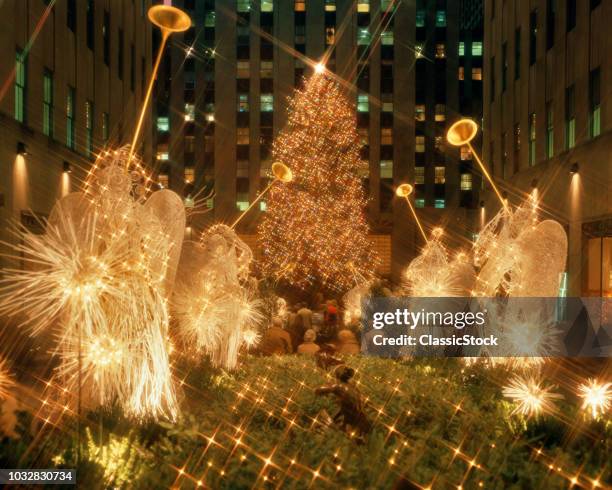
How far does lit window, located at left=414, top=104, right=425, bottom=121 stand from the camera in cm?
5388

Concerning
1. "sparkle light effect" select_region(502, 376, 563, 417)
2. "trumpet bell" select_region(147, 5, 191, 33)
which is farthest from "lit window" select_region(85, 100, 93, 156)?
"sparkle light effect" select_region(502, 376, 563, 417)

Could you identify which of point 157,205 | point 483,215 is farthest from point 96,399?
point 483,215

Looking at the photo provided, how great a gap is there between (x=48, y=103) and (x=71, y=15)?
425 centimetres

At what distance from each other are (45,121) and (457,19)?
42097 mm

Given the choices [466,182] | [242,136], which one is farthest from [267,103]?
[466,182]

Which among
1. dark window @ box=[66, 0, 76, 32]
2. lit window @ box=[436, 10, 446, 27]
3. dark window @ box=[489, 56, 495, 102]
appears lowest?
dark window @ box=[66, 0, 76, 32]

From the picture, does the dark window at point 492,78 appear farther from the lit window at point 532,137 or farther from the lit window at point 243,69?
the lit window at point 243,69

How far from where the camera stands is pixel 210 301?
10.6 meters

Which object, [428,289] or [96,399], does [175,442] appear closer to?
[96,399]

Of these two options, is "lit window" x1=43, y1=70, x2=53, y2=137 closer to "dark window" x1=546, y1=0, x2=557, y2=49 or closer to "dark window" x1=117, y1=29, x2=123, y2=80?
"dark window" x1=117, y1=29, x2=123, y2=80

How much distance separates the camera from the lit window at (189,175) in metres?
53.4

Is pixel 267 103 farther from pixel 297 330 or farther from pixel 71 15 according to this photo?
pixel 297 330

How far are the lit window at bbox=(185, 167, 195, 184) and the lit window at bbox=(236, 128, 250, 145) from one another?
451 centimetres

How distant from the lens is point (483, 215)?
114ft
